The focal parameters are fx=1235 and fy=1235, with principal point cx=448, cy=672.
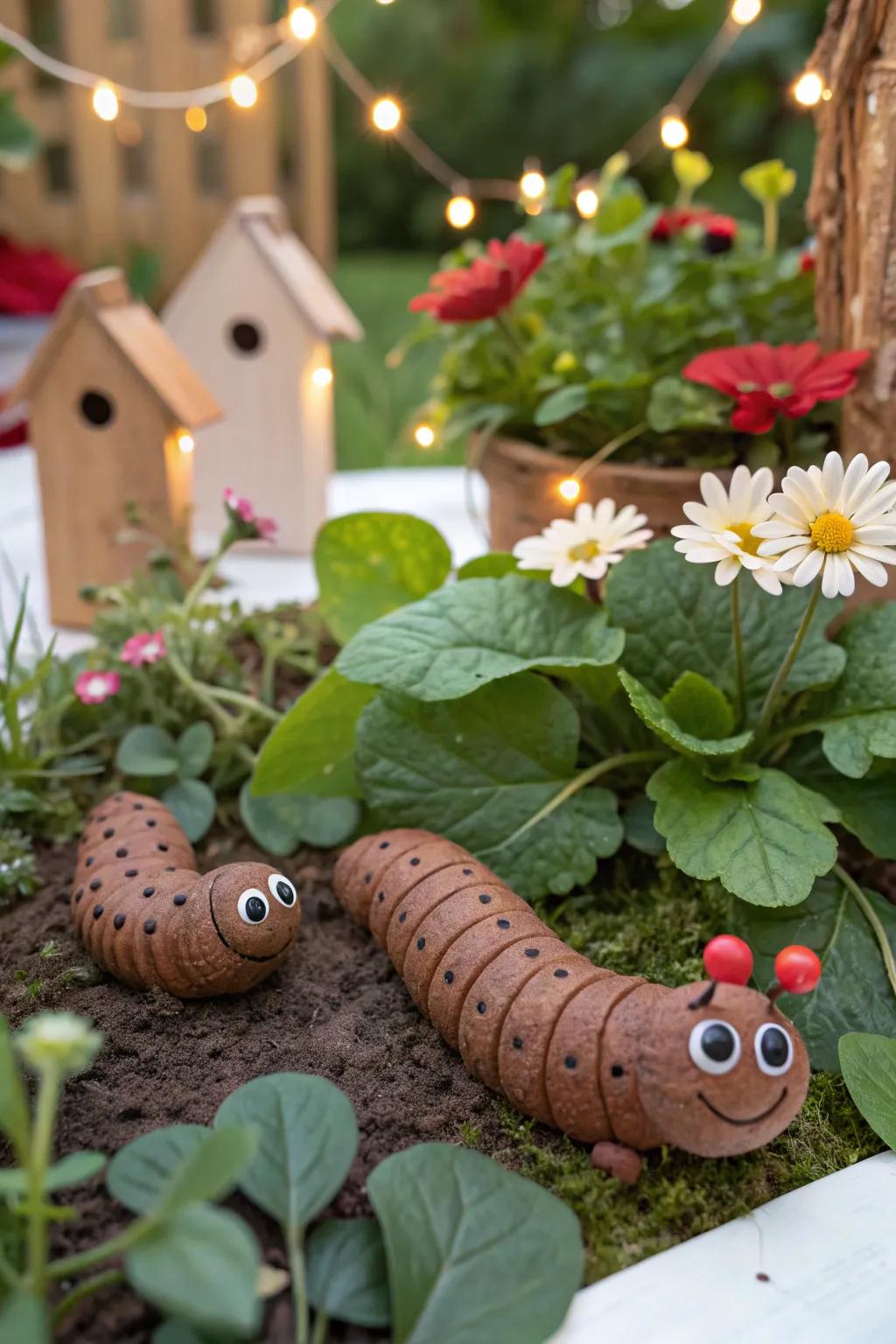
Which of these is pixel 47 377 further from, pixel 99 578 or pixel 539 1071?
pixel 539 1071

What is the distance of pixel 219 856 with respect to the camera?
105 centimetres

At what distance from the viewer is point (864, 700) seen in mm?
936

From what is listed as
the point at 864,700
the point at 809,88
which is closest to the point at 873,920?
the point at 864,700

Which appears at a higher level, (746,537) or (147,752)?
(746,537)

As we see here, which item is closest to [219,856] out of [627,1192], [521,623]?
[521,623]

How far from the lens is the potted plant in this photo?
3.67ft

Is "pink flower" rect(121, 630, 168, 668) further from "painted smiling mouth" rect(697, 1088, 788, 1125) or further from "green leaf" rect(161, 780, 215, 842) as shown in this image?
"painted smiling mouth" rect(697, 1088, 788, 1125)

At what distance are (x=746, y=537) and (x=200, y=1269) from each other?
575 mm

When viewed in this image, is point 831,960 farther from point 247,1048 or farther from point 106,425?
point 106,425

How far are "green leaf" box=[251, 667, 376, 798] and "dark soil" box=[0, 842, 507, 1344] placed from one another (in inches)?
4.2

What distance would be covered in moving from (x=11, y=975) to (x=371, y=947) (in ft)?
0.86

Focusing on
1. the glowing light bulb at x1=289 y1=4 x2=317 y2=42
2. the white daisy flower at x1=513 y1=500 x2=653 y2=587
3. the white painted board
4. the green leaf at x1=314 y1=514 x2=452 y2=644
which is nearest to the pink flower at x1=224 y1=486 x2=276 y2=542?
the green leaf at x1=314 y1=514 x2=452 y2=644

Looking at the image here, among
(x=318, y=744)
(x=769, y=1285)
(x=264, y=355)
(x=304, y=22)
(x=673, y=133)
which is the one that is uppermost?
(x=304, y=22)

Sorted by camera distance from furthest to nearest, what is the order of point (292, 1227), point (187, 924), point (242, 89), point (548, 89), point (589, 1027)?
1. point (548, 89)
2. point (242, 89)
3. point (187, 924)
4. point (589, 1027)
5. point (292, 1227)
